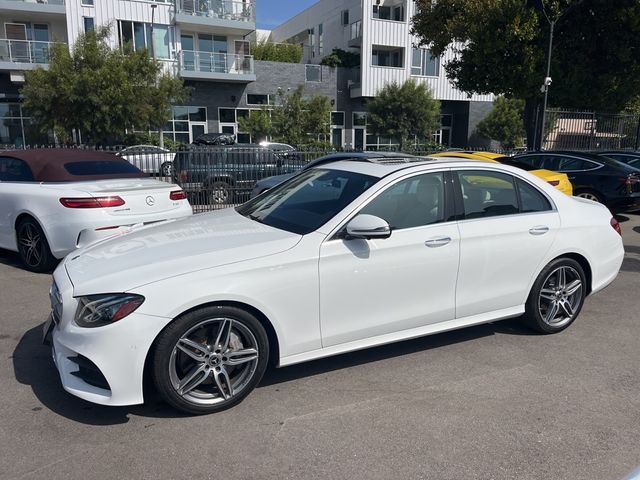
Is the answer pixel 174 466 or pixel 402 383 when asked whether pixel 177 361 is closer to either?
pixel 174 466

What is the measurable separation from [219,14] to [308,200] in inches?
1171

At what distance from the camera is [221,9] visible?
99.8 ft

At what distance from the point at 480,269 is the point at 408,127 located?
29844 millimetres

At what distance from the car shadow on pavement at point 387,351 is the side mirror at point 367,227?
44.4 inches

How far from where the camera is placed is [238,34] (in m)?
32.2

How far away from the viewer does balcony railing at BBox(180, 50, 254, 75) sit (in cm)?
2981

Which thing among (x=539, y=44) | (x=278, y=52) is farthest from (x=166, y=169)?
(x=278, y=52)

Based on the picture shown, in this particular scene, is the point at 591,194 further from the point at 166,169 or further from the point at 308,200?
the point at 166,169

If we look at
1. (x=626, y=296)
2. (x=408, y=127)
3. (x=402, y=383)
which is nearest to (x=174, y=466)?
(x=402, y=383)

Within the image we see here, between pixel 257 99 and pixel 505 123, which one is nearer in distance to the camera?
pixel 257 99

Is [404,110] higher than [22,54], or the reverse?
[22,54]

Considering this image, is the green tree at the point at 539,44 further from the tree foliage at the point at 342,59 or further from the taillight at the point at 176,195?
the tree foliage at the point at 342,59

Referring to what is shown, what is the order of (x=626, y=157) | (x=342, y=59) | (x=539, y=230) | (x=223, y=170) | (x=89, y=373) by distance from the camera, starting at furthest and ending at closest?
(x=342, y=59), (x=626, y=157), (x=223, y=170), (x=539, y=230), (x=89, y=373)

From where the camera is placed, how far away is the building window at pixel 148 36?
28891 millimetres
